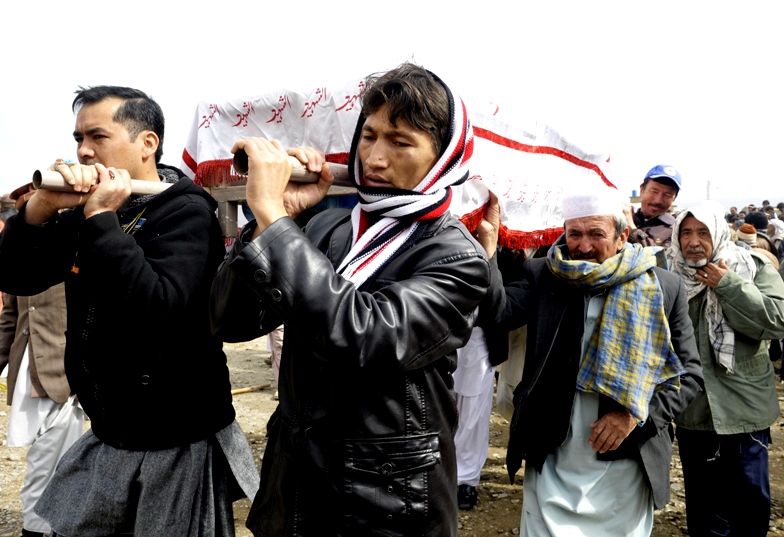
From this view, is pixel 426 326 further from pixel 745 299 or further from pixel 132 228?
pixel 745 299

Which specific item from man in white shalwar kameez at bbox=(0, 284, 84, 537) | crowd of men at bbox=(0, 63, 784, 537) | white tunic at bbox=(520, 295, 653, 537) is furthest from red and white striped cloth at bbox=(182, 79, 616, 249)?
man in white shalwar kameez at bbox=(0, 284, 84, 537)

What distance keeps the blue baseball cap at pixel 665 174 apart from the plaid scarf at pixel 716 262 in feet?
3.26

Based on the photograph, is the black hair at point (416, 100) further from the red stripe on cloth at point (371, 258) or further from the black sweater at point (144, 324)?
the black sweater at point (144, 324)

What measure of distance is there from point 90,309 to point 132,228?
0.91 feet

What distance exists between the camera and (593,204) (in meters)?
2.62

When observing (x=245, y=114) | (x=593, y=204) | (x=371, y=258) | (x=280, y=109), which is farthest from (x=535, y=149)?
(x=371, y=258)

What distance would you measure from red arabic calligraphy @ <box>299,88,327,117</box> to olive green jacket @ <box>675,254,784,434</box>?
232cm

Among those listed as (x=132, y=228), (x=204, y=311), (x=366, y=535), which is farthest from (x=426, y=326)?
(x=132, y=228)

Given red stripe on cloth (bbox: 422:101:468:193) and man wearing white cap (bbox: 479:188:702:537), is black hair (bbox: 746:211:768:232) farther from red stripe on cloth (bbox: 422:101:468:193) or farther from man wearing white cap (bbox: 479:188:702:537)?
red stripe on cloth (bbox: 422:101:468:193)

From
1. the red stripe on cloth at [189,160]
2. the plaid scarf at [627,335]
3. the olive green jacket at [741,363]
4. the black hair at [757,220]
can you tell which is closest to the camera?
the plaid scarf at [627,335]

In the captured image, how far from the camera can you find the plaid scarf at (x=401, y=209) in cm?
147

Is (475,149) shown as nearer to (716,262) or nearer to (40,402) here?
(716,262)

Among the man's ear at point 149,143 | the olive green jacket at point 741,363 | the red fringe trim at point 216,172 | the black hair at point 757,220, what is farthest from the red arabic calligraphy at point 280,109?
the black hair at point 757,220

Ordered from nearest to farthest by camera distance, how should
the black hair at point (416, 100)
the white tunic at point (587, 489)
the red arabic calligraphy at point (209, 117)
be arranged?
the black hair at point (416, 100)
the white tunic at point (587, 489)
the red arabic calligraphy at point (209, 117)
